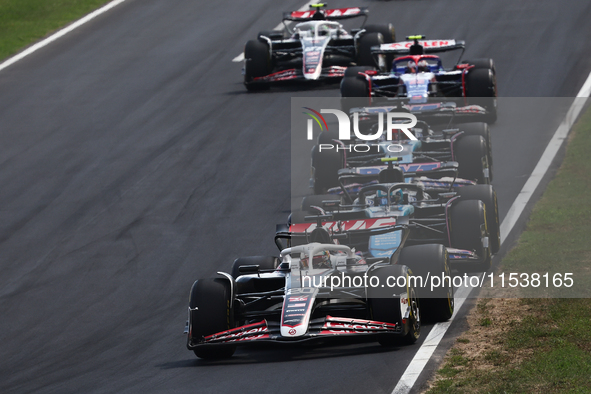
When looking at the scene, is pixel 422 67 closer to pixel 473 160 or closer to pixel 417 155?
pixel 417 155

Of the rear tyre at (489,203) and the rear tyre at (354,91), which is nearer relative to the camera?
the rear tyre at (489,203)

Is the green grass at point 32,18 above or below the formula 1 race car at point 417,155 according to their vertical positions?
above

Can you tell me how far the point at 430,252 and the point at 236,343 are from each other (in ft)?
9.02

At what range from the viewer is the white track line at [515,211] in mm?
11008

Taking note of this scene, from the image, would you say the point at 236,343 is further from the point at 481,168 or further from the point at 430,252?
the point at 481,168

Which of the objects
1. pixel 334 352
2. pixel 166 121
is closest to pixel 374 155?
pixel 334 352

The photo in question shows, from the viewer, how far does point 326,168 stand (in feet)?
61.5

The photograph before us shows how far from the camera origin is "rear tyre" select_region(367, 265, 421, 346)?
38.7 ft

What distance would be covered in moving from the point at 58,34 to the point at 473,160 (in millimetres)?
20507

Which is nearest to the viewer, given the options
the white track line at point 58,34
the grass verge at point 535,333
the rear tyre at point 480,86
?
the grass verge at point 535,333

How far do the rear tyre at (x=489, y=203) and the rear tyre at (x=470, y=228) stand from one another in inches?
22.7

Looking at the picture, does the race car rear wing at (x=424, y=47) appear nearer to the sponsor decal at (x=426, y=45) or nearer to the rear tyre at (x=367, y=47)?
the sponsor decal at (x=426, y=45)

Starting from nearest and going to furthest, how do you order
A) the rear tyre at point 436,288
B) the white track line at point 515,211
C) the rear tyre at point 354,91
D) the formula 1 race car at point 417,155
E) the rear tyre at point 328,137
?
the white track line at point 515,211 → the rear tyre at point 436,288 → the formula 1 race car at point 417,155 → the rear tyre at point 328,137 → the rear tyre at point 354,91

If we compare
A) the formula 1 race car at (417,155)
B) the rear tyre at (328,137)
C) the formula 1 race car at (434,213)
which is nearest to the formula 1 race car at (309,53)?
the rear tyre at (328,137)
